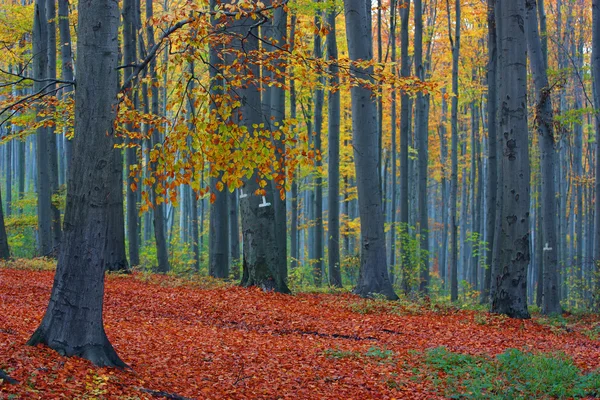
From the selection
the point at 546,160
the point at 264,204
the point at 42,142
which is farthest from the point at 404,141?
the point at 42,142

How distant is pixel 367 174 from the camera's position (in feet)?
43.3

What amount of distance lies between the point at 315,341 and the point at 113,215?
25.9ft

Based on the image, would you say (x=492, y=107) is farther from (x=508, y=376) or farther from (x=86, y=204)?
(x=86, y=204)

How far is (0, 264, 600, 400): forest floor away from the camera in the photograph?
18.7 feet

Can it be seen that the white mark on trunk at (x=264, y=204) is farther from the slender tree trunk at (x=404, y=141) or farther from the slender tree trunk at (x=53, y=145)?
the slender tree trunk at (x=53, y=145)

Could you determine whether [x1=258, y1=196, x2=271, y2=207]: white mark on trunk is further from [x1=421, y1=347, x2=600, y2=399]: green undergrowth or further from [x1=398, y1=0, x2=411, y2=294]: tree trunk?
[x1=398, y1=0, x2=411, y2=294]: tree trunk

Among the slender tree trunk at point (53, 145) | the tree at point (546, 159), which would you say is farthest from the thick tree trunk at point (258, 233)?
the slender tree trunk at point (53, 145)

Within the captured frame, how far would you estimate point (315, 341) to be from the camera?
29.1 ft

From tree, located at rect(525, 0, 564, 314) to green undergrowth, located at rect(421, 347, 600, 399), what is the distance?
25.6ft

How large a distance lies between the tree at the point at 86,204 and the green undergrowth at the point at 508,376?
3855 mm

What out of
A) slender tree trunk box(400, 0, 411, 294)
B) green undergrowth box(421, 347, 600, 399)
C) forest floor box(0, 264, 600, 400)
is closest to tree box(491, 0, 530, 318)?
forest floor box(0, 264, 600, 400)

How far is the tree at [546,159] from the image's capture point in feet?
47.7

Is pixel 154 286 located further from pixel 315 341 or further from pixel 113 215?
pixel 315 341

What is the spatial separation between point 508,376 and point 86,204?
5.07 m
